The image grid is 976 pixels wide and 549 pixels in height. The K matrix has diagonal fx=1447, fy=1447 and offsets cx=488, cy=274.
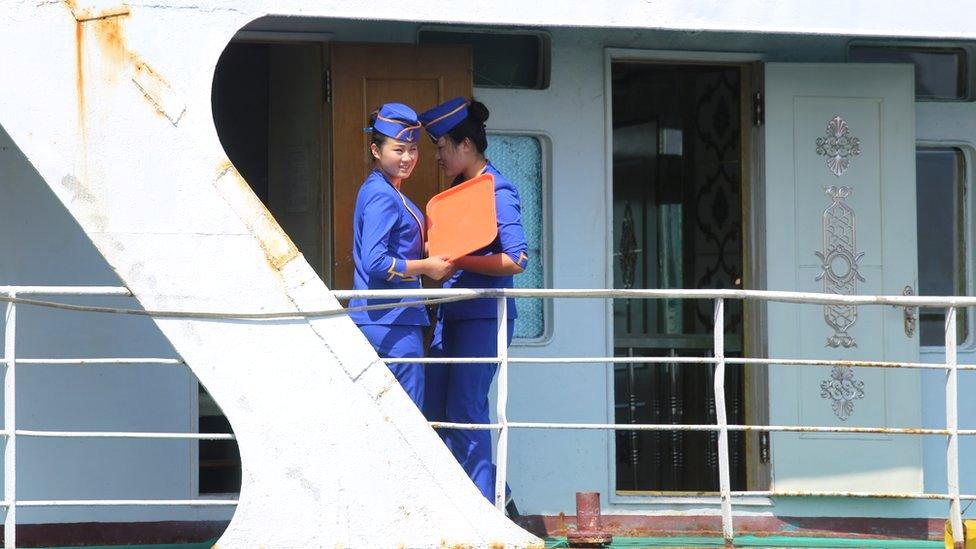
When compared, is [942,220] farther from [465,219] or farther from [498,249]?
[465,219]

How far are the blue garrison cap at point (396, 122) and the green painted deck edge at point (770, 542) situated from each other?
1.86 m

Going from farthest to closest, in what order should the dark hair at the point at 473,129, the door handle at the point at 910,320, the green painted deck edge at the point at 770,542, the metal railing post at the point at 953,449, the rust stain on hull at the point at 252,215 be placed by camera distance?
the door handle at the point at 910,320, the green painted deck edge at the point at 770,542, the dark hair at the point at 473,129, the metal railing post at the point at 953,449, the rust stain on hull at the point at 252,215

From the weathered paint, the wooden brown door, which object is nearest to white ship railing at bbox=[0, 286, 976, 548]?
the weathered paint

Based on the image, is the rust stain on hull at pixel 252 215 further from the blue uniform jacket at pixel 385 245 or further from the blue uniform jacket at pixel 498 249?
the blue uniform jacket at pixel 498 249

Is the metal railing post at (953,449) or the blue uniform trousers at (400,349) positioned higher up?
the blue uniform trousers at (400,349)

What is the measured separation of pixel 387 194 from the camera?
5.72m

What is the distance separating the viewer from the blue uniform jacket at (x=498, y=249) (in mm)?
5914

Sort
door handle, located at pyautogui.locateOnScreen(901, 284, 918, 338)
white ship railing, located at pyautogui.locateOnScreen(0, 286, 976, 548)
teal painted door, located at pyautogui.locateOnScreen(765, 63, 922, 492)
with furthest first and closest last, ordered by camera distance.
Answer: door handle, located at pyautogui.locateOnScreen(901, 284, 918, 338), teal painted door, located at pyautogui.locateOnScreen(765, 63, 922, 492), white ship railing, located at pyautogui.locateOnScreen(0, 286, 976, 548)

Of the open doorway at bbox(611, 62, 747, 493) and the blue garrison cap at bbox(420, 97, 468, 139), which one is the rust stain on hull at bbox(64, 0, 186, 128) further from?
the open doorway at bbox(611, 62, 747, 493)

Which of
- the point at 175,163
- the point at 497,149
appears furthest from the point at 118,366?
the point at 497,149

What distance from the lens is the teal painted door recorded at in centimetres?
709

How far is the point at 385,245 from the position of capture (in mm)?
5699

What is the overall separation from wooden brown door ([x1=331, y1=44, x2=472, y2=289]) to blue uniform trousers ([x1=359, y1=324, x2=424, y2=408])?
0.84 metres

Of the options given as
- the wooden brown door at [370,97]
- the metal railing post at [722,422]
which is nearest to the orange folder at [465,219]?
the wooden brown door at [370,97]
